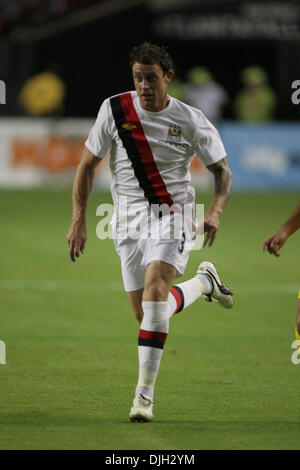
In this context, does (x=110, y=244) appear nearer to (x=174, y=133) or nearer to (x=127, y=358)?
(x=127, y=358)

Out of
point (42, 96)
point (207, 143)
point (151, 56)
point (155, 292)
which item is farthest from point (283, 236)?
point (42, 96)

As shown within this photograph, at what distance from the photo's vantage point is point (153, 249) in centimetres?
616

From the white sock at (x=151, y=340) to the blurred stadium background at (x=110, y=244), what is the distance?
29 centimetres

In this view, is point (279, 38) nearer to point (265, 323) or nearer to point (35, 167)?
point (35, 167)

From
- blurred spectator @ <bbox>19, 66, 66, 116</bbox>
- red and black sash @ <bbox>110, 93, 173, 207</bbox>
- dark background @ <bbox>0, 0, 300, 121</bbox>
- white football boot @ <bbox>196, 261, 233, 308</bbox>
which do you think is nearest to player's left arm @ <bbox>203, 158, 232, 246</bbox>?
red and black sash @ <bbox>110, 93, 173, 207</bbox>

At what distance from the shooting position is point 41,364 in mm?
7320

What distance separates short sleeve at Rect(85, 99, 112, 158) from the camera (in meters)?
6.31

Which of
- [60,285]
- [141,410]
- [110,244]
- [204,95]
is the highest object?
[204,95]

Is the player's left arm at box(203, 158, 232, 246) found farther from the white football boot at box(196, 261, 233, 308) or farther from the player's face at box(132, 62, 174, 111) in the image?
the white football boot at box(196, 261, 233, 308)

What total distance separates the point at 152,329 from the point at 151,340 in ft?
0.22

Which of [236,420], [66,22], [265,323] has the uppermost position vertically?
[66,22]

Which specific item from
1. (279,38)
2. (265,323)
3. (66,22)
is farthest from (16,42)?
(265,323)

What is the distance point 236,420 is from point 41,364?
2019mm

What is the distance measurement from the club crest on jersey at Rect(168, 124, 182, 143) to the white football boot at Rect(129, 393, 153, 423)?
66.7 inches
